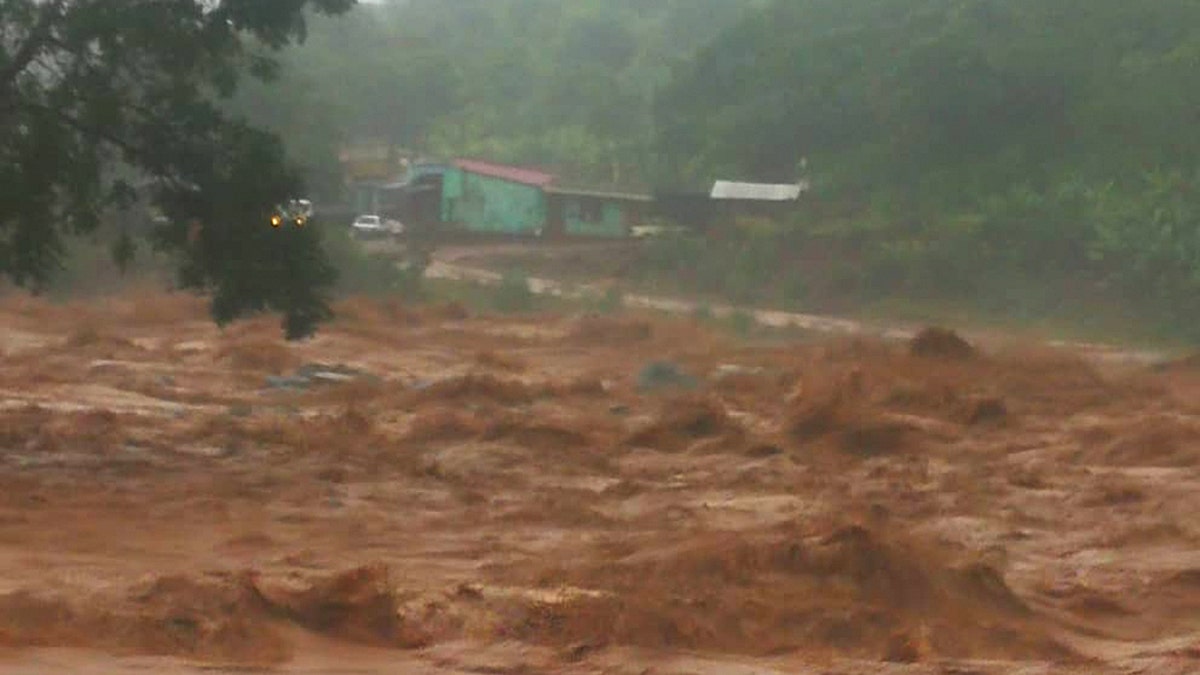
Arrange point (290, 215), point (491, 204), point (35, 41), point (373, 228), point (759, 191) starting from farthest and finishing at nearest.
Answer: point (491, 204) < point (373, 228) < point (759, 191) < point (290, 215) < point (35, 41)

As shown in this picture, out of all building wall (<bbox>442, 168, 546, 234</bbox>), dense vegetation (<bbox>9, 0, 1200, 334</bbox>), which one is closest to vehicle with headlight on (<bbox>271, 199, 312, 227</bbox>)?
dense vegetation (<bbox>9, 0, 1200, 334</bbox>)

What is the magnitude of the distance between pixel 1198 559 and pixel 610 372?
16.1 meters

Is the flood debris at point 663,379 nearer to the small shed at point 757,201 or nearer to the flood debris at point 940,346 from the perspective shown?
the flood debris at point 940,346

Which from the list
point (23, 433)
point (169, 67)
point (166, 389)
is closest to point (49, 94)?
point (169, 67)

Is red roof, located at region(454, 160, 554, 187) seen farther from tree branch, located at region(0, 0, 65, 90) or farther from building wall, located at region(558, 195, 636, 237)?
tree branch, located at region(0, 0, 65, 90)

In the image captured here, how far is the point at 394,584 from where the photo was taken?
37.1 ft

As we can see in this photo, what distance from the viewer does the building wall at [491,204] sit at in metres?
54.7

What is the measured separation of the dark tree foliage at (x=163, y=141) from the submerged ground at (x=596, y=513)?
1762 mm

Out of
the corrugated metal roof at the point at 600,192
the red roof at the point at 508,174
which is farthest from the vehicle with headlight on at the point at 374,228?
the corrugated metal roof at the point at 600,192

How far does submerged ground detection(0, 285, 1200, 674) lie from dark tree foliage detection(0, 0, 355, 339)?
69.4 inches

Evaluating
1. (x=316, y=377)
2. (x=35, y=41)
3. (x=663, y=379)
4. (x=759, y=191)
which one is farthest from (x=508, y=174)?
(x=35, y=41)

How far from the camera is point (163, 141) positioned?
16.7 m

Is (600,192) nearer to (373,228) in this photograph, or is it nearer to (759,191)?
(759,191)

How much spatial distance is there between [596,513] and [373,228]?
1497 inches
